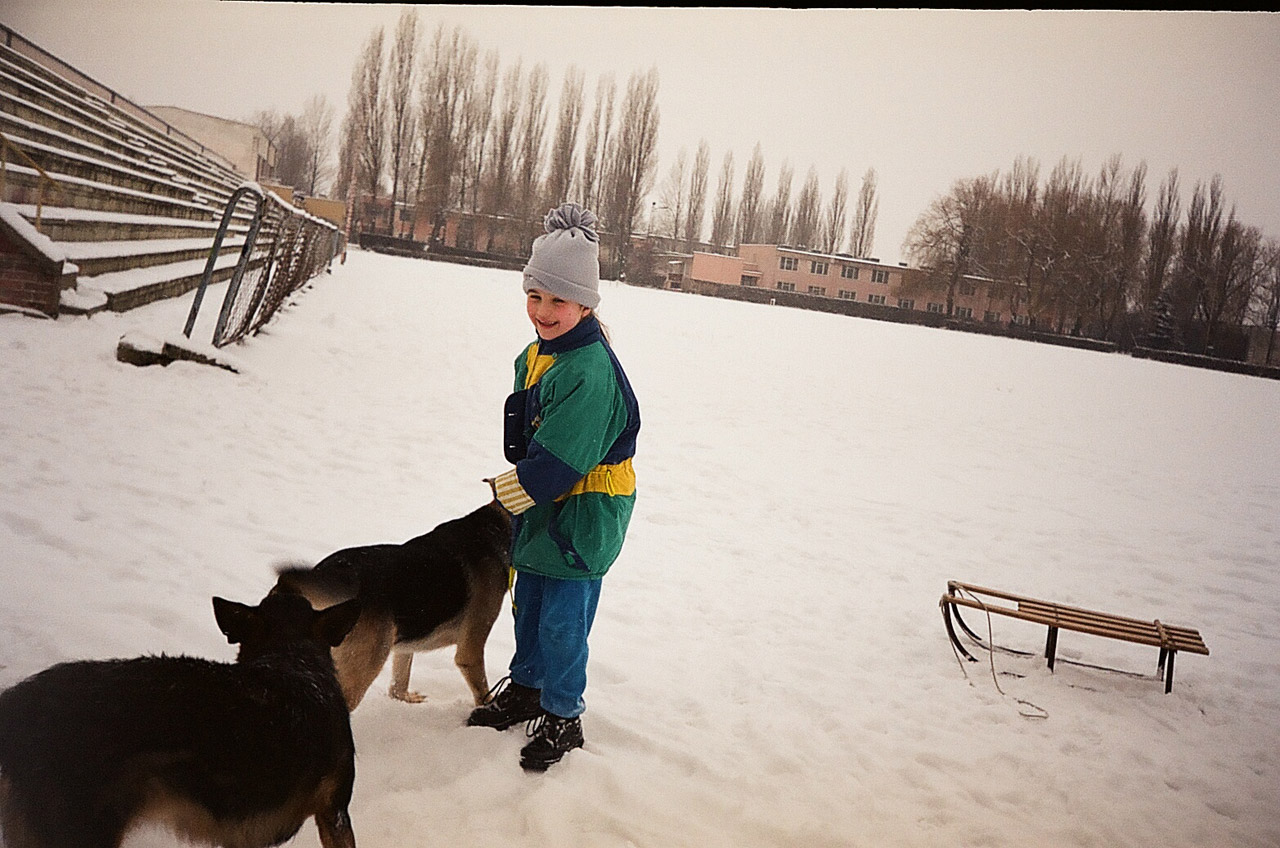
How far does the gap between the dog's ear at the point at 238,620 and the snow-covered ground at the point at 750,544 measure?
36 cm

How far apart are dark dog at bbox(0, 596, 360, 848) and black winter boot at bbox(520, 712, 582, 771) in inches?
20.9

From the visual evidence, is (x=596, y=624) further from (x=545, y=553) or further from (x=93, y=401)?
(x=93, y=401)

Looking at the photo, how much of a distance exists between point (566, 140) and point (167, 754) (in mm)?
2871

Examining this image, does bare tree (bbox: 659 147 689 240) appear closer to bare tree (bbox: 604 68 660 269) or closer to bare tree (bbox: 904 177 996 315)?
bare tree (bbox: 604 68 660 269)

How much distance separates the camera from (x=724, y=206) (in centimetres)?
363

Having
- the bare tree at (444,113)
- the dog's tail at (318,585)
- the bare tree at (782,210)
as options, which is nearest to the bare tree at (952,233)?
the bare tree at (782,210)

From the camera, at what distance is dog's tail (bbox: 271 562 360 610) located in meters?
1.74

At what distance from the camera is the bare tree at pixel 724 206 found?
362cm

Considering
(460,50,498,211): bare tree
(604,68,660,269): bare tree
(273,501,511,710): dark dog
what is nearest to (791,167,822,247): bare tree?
(604,68,660,269): bare tree

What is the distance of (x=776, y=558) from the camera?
355 centimetres

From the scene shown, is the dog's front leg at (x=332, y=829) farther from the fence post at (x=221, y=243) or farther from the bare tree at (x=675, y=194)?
the fence post at (x=221, y=243)

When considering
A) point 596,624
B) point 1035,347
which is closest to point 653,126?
point 1035,347

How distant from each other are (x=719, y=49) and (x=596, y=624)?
229 cm

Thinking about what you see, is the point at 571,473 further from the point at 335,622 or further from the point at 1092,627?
the point at 1092,627
